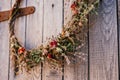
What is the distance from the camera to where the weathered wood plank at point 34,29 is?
4.82 feet

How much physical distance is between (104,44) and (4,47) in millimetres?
622

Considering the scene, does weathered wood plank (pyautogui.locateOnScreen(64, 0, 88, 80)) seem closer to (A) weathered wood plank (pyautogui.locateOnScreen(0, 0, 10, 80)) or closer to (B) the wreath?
(B) the wreath

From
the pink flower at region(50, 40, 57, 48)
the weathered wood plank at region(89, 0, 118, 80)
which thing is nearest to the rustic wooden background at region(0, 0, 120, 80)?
the weathered wood plank at region(89, 0, 118, 80)

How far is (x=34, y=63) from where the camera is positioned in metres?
1.42

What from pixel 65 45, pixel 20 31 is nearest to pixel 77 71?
pixel 65 45

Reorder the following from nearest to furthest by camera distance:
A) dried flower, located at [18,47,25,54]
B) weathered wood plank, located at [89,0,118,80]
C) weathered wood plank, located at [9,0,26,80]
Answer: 1. weathered wood plank, located at [89,0,118,80]
2. dried flower, located at [18,47,25,54]
3. weathered wood plank, located at [9,0,26,80]

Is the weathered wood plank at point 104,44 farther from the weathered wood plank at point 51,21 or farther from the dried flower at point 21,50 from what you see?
the dried flower at point 21,50

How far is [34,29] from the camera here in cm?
151

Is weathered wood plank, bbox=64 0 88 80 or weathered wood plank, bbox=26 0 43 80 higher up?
weathered wood plank, bbox=26 0 43 80

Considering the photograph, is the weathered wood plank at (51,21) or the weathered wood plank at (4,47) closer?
the weathered wood plank at (51,21)

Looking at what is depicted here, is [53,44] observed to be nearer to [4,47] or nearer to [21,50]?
[21,50]

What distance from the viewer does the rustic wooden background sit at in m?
1.33

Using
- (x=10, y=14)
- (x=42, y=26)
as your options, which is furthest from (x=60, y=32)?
(x=10, y=14)

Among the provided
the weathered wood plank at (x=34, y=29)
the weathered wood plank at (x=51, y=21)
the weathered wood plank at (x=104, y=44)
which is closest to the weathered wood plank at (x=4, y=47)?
the weathered wood plank at (x=34, y=29)
